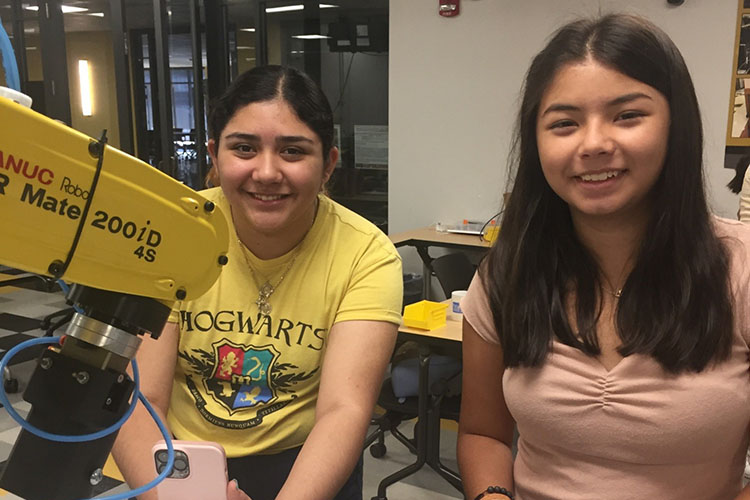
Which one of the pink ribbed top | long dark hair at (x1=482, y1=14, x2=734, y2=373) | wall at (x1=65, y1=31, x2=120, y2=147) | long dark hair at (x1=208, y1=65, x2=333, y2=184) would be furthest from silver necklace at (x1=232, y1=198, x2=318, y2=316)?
wall at (x1=65, y1=31, x2=120, y2=147)

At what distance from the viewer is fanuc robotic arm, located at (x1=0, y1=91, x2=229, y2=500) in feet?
1.74

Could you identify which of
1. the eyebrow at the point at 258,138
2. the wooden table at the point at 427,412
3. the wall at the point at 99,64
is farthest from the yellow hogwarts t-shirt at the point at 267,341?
the wall at the point at 99,64

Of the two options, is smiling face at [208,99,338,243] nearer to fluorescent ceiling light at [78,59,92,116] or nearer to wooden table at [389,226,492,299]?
wooden table at [389,226,492,299]

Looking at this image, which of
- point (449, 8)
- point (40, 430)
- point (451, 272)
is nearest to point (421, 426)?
point (451, 272)

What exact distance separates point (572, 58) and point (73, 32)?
876 centimetres

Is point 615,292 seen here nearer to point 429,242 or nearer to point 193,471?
point 193,471

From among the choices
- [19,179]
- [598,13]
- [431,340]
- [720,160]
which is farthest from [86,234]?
[720,160]

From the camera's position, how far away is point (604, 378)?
3.28 feet

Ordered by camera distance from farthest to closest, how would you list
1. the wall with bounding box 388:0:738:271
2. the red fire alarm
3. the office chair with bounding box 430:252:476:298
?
the red fire alarm → the wall with bounding box 388:0:738:271 → the office chair with bounding box 430:252:476:298

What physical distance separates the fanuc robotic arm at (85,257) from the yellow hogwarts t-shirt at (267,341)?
565 millimetres

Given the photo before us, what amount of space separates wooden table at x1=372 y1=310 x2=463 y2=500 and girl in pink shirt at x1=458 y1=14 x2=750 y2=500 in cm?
123

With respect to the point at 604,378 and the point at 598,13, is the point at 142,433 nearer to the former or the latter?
the point at 604,378

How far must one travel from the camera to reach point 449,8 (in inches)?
176

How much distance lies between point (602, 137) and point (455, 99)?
3.77 meters
